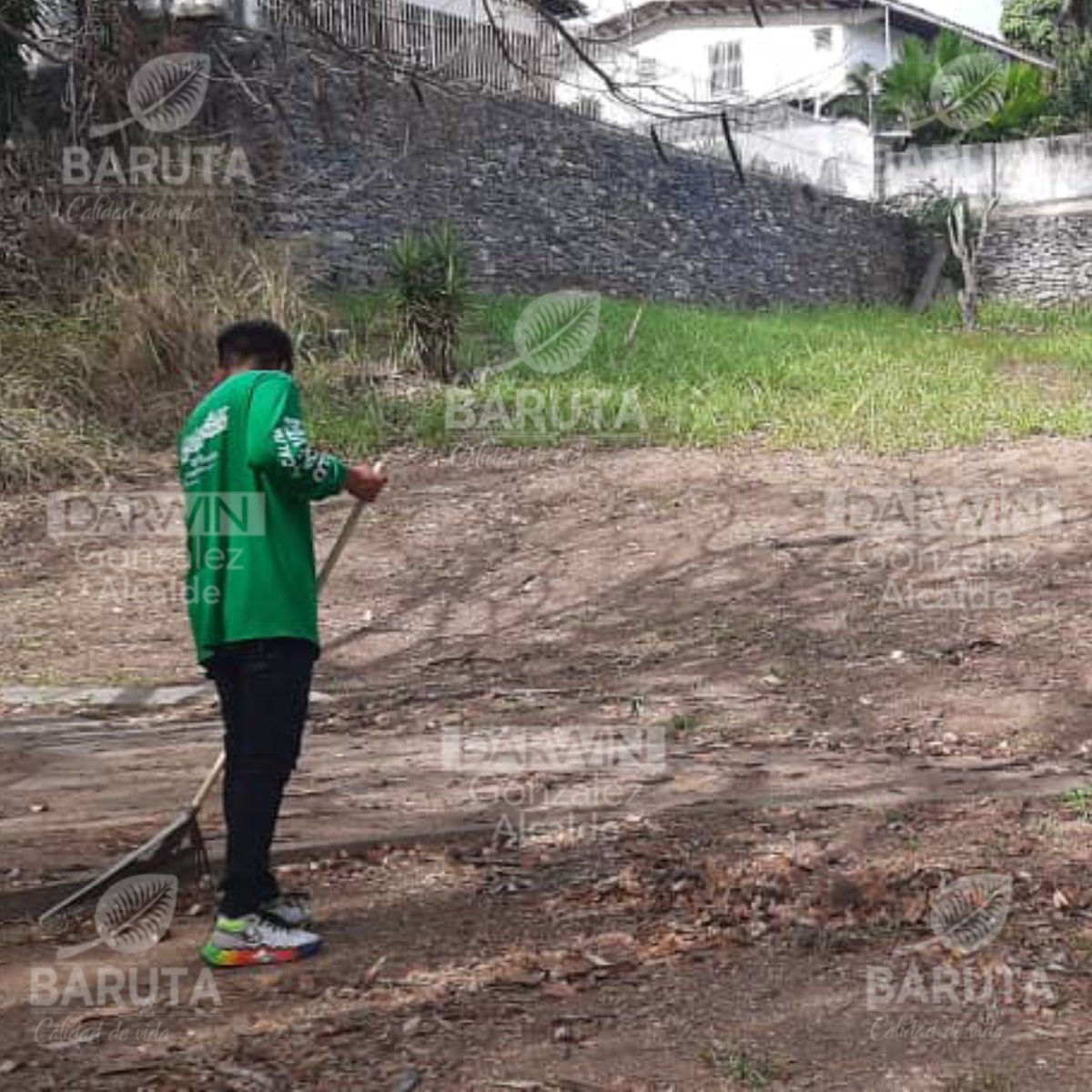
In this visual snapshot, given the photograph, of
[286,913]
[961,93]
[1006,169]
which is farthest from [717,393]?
[961,93]

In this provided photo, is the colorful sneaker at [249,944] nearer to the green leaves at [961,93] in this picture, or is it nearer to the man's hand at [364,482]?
the man's hand at [364,482]

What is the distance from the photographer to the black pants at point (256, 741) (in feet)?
13.0

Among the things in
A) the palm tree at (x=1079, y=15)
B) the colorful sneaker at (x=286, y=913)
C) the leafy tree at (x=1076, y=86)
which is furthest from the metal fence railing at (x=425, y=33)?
the leafy tree at (x=1076, y=86)

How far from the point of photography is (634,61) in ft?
19.2

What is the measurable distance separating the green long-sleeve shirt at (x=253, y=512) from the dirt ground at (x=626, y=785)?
0.89 metres

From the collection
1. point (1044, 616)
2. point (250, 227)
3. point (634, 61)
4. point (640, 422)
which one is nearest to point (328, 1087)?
point (634, 61)

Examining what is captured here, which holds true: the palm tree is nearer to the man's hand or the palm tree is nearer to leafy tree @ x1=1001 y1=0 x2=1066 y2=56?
leafy tree @ x1=1001 y1=0 x2=1066 y2=56

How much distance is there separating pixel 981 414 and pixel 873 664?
6643 mm

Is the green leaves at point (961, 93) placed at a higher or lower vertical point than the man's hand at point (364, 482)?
higher

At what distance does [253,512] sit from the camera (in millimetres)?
3982

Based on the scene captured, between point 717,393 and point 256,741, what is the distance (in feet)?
38.0

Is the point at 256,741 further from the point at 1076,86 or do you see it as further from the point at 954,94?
the point at 1076,86

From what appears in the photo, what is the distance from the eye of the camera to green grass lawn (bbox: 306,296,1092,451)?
13797mm

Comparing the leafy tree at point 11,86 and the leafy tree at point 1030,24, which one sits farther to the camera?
the leafy tree at point 1030,24
